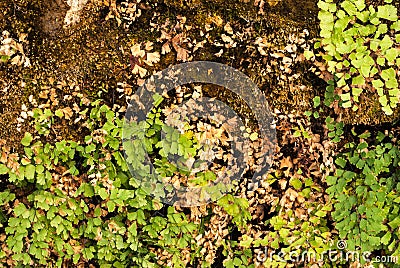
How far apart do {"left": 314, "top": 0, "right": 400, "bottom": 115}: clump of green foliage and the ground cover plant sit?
0.05m

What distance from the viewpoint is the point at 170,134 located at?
252 centimetres

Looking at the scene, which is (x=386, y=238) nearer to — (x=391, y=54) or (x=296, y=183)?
(x=296, y=183)

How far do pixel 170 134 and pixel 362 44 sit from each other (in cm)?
96

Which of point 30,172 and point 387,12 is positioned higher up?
point 387,12

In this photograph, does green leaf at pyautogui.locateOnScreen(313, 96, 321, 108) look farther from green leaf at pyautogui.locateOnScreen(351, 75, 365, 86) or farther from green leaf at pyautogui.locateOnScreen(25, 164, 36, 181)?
green leaf at pyautogui.locateOnScreen(25, 164, 36, 181)

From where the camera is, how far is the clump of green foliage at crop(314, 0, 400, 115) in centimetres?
230

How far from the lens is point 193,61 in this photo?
8.36 feet

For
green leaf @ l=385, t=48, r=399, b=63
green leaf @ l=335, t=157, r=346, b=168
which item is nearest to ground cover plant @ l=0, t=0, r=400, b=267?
green leaf @ l=335, t=157, r=346, b=168

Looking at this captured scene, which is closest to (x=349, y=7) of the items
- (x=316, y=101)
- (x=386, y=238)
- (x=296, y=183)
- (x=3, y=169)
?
(x=316, y=101)

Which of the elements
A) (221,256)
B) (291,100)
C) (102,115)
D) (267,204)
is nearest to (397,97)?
(291,100)

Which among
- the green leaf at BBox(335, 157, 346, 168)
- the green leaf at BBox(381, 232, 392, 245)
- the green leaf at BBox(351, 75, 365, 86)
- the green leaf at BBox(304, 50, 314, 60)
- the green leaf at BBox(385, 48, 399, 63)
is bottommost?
the green leaf at BBox(381, 232, 392, 245)

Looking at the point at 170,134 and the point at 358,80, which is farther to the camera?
the point at 170,134

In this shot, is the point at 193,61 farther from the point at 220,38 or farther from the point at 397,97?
the point at 397,97

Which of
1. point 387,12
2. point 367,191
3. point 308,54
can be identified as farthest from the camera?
point 367,191
